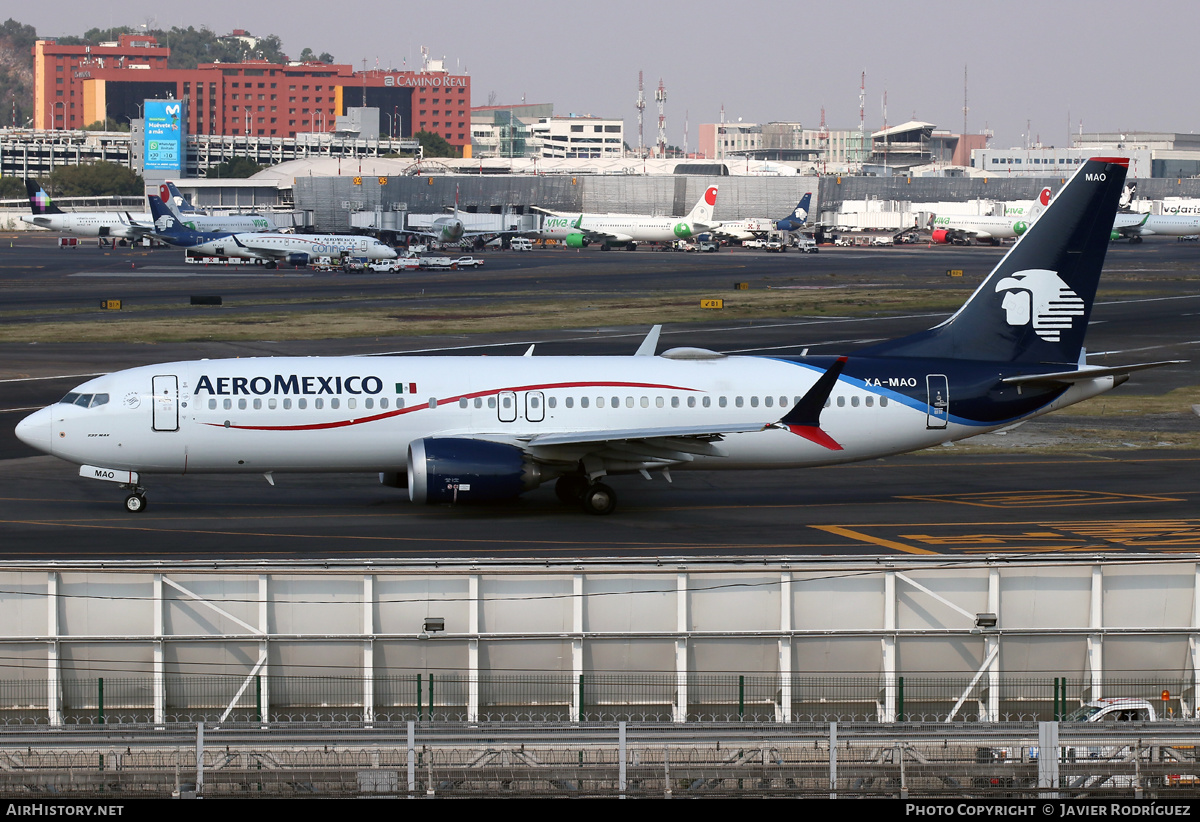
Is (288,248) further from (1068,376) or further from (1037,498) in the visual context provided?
(1068,376)

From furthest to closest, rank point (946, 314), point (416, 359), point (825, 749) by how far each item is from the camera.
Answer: point (946, 314) → point (416, 359) → point (825, 749)

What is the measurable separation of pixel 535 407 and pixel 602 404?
81.0 inches

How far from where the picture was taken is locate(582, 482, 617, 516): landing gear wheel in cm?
4106

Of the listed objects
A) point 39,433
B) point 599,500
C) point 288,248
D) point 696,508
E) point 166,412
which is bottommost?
point 696,508

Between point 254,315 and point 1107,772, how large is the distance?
89252 mm

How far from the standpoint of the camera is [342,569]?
26.5 meters

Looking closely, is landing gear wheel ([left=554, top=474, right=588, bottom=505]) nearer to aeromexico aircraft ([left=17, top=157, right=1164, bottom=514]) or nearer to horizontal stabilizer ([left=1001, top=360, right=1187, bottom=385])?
aeromexico aircraft ([left=17, top=157, right=1164, bottom=514])

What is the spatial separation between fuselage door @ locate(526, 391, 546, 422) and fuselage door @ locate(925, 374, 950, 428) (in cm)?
1200

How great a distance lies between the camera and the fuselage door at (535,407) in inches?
1628

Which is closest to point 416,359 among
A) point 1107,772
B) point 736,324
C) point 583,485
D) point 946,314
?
point 583,485

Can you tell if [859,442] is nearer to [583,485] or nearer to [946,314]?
[583,485]

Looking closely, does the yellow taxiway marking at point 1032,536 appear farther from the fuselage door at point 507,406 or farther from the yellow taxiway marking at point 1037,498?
the fuselage door at point 507,406

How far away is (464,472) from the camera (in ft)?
128

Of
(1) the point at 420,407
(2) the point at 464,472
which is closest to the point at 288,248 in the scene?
(1) the point at 420,407
